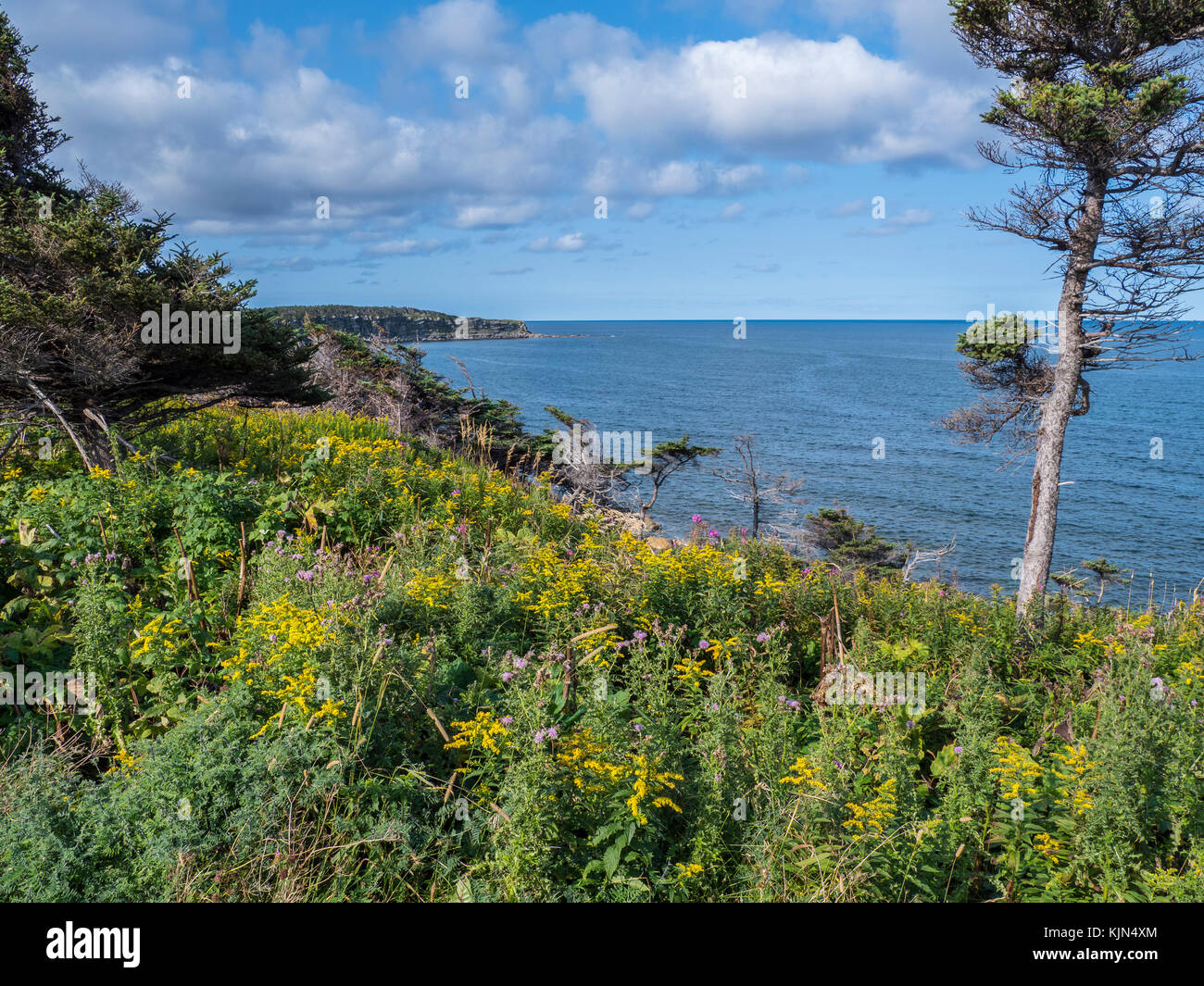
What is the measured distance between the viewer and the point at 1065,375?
40.1ft

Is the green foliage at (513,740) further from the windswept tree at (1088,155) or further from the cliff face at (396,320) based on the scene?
the cliff face at (396,320)

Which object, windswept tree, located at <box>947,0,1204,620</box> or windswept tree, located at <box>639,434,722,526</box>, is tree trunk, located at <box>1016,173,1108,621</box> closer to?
windswept tree, located at <box>947,0,1204,620</box>

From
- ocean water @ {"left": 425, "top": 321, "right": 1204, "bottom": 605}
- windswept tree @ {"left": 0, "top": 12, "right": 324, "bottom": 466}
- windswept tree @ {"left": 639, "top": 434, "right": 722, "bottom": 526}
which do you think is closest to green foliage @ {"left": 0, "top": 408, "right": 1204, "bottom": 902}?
windswept tree @ {"left": 0, "top": 12, "right": 324, "bottom": 466}

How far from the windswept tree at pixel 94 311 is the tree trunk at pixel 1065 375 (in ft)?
40.1

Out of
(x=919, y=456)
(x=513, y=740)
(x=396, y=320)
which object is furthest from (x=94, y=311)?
(x=396, y=320)

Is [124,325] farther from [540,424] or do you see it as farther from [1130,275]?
[540,424]

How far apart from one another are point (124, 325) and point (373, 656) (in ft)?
20.1

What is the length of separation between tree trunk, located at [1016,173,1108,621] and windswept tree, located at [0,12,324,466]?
12.2m

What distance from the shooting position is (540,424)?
45.2m

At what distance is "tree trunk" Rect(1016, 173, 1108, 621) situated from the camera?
12.2m

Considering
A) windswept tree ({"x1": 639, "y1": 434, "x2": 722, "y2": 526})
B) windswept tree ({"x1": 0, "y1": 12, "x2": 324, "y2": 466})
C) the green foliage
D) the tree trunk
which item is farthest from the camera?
windswept tree ({"x1": 639, "y1": 434, "x2": 722, "y2": 526})

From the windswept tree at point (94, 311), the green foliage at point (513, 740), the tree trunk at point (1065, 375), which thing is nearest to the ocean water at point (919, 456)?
the tree trunk at point (1065, 375)

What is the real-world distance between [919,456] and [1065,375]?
35205 mm
